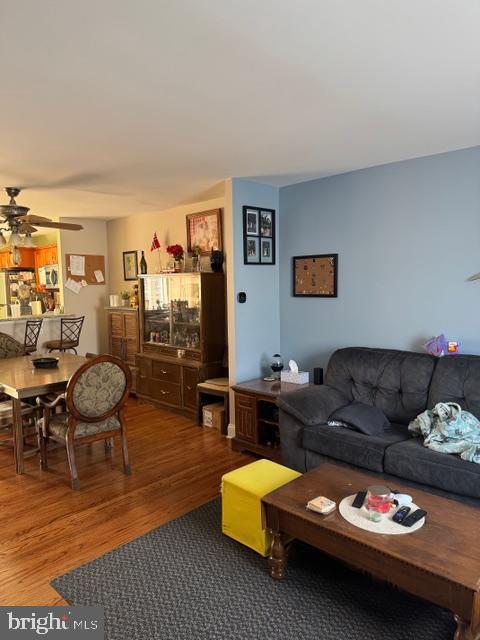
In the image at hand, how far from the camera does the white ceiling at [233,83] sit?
159 centimetres

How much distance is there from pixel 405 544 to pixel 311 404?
1439mm

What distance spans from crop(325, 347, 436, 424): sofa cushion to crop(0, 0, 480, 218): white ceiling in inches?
59.7

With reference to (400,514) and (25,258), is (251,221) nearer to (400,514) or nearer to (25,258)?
(400,514)

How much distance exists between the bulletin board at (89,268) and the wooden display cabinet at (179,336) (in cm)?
155

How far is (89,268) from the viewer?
6.57 m

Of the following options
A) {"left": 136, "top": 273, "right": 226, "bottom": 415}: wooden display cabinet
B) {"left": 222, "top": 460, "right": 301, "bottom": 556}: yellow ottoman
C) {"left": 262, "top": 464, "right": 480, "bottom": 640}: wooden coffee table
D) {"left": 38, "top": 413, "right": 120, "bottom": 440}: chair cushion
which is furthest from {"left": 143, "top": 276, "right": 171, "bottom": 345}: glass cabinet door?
{"left": 262, "top": 464, "right": 480, "bottom": 640}: wooden coffee table

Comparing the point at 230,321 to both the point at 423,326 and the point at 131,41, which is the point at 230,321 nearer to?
the point at 423,326

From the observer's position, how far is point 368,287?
3.78 metres

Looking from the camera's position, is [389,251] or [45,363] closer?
[389,251]

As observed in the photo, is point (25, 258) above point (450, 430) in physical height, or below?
above

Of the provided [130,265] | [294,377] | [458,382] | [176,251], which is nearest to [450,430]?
[458,382]

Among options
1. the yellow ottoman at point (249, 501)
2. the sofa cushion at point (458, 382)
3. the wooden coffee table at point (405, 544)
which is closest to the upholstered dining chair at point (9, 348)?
the yellow ottoman at point (249, 501)

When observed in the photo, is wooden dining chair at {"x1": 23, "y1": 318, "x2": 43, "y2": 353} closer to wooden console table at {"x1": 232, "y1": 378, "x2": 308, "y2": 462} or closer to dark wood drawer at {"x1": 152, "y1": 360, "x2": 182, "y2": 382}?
dark wood drawer at {"x1": 152, "y1": 360, "x2": 182, "y2": 382}

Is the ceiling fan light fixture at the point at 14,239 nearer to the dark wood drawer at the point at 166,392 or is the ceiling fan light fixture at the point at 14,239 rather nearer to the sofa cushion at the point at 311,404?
the dark wood drawer at the point at 166,392
